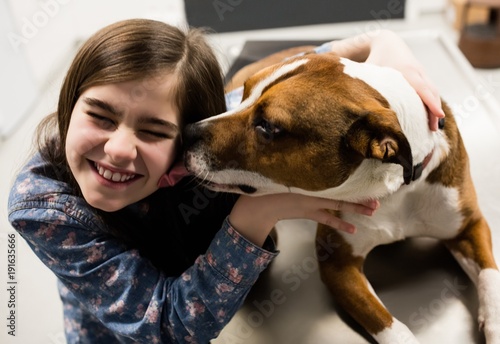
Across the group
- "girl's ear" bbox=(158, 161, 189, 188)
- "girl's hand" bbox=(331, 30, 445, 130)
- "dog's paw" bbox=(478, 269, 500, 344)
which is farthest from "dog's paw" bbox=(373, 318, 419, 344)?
"girl's ear" bbox=(158, 161, 189, 188)

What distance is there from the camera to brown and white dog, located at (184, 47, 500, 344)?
1.08m

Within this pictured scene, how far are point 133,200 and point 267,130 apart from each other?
1.15 feet

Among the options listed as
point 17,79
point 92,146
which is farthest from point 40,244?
point 17,79

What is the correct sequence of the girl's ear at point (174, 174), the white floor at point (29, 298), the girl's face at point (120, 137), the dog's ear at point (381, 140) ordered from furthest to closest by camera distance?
the white floor at point (29, 298) → the girl's ear at point (174, 174) → the girl's face at point (120, 137) → the dog's ear at point (381, 140)

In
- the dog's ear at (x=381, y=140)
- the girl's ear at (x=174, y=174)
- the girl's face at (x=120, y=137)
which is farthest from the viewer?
the girl's ear at (x=174, y=174)

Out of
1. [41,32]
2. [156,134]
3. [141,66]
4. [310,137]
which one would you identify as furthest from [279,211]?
[41,32]

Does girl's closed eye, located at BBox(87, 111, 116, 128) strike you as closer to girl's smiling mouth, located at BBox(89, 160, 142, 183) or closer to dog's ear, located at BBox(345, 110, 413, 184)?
girl's smiling mouth, located at BBox(89, 160, 142, 183)

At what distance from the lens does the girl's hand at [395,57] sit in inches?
46.1

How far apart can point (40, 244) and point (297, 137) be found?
621 mm

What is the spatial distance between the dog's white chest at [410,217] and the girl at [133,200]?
85mm

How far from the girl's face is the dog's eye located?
0.65 feet

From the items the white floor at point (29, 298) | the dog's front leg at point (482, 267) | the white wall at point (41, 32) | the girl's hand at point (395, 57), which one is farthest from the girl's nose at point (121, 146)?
the white wall at point (41, 32)

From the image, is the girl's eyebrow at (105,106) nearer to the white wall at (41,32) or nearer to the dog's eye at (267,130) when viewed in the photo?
the dog's eye at (267,130)

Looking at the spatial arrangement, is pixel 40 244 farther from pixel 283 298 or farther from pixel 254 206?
pixel 283 298
